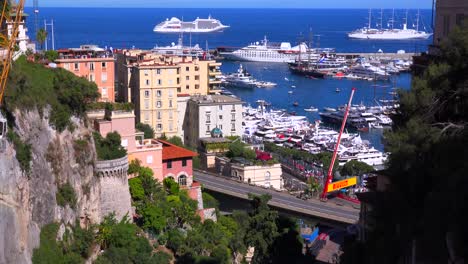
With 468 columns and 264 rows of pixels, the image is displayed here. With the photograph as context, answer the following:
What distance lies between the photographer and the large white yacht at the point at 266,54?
9754 cm

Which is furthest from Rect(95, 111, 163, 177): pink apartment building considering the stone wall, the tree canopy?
the tree canopy

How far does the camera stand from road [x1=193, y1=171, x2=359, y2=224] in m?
22.6

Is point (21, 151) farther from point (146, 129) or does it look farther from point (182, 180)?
point (146, 129)

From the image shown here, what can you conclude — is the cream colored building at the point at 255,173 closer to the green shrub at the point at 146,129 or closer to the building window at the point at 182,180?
the green shrub at the point at 146,129

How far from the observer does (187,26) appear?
143875 millimetres

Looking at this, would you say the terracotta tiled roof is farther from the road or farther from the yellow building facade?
the yellow building facade

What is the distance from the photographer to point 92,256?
59.1 ft

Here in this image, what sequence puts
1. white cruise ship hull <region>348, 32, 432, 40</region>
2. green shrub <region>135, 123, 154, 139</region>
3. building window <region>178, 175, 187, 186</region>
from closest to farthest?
building window <region>178, 175, 187, 186</region> → green shrub <region>135, 123, 154, 139</region> → white cruise ship hull <region>348, 32, 432, 40</region>

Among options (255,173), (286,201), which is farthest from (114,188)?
(255,173)

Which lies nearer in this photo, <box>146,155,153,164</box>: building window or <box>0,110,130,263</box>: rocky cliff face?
<box>0,110,130,263</box>: rocky cliff face

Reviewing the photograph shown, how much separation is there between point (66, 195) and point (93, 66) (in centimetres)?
1266

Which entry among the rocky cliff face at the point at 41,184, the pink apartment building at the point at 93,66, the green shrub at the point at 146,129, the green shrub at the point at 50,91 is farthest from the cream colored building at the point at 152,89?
the rocky cliff face at the point at 41,184

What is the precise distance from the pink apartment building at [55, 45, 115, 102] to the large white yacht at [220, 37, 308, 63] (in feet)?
224

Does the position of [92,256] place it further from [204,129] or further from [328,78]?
[328,78]
